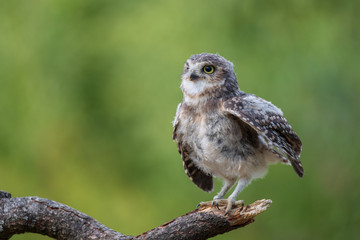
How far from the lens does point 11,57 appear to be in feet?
21.4

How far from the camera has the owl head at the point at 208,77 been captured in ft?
12.2

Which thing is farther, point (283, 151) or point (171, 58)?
point (171, 58)

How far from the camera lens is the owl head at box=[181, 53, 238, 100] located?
3.73 metres

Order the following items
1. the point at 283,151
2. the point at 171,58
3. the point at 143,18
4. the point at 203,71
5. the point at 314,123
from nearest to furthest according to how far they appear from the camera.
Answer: the point at 283,151 < the point at 203,71 < the point at 314,123 < the point at 171,58 < the point at 143,18

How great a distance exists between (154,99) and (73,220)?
280cm

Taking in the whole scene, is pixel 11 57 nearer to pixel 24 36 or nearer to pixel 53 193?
pixel 24 36

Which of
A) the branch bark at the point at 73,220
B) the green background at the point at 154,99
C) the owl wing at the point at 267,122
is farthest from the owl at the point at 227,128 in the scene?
the green background at the point at 154,99

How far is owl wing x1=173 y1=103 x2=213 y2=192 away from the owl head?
0.84ft

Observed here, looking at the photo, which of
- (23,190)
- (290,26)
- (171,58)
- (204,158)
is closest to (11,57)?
(23,190)

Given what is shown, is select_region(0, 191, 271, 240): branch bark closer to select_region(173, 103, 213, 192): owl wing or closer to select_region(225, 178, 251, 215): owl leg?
select_region(225, 178, 251, 215): owl leg

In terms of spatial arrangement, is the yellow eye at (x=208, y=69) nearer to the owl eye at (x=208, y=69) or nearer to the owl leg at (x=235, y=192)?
the owl eye at (x=208, y=69)

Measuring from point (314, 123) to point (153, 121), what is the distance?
1628 millimetres

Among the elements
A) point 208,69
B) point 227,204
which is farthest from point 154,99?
point 227,204

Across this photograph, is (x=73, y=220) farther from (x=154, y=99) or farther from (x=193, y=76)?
(x=154, y=99)
